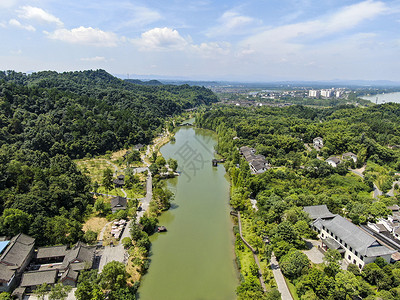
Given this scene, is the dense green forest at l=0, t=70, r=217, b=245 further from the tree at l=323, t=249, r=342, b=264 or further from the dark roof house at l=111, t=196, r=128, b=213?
the tree at l=323, t=249, r=342, b=264

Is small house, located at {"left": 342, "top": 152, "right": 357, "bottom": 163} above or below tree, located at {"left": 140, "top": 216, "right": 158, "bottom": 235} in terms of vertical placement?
above

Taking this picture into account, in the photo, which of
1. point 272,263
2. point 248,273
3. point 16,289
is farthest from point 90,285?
point 272,263

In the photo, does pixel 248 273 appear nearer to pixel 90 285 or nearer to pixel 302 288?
pixel 302 288

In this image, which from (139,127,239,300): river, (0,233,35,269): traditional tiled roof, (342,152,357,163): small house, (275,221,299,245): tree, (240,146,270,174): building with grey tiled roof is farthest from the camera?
(342,152,357,163): small house

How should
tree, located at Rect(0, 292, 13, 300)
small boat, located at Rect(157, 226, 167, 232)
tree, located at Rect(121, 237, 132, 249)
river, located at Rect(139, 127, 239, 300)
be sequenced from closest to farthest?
tree, located at Rect(0, 292, 13, 300) < river, located at Rect(139, 127, 239, 300) < tree, located at Rect(121, 237, 132, 249) < small boat, located at Rect(157, 226, 167, 232)

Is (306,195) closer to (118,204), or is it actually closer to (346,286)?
(346,286)

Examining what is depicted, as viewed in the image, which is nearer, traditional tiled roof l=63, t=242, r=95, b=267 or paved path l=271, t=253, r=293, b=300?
paved path l=271, t=253, r=293, b=300

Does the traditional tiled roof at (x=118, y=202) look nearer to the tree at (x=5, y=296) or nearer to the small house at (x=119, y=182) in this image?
the small house at (x=119, y=182)

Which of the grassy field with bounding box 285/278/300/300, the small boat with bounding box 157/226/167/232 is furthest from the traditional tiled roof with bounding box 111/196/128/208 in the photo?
the grassy field with bounding box 285/278/300/300
